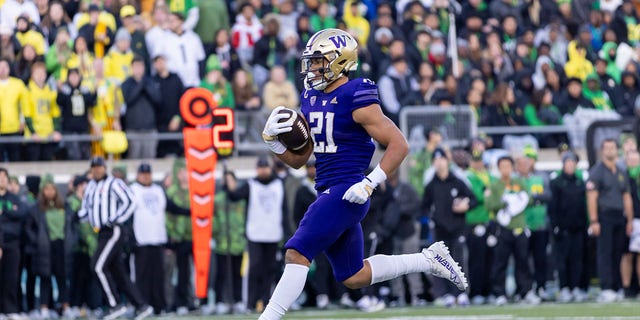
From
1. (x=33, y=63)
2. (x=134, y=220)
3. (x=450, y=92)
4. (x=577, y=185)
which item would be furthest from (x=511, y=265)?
(x=33, y=63)

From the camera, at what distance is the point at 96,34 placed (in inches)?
714

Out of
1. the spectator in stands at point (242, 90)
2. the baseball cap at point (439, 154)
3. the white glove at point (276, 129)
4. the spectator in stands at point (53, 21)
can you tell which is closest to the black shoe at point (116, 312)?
the baseball cap at point (439, 154)

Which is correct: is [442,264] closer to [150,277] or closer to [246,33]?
[150,277]

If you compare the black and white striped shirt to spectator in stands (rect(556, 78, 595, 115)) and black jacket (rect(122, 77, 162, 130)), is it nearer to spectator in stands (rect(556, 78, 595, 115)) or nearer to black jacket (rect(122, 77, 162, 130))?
black jacket (rect(122, 77, 162, 130))

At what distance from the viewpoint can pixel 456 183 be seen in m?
15.8

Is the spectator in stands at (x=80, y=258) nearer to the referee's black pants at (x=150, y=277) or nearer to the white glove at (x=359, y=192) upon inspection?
the referee's black pants at (x=150, y=277)

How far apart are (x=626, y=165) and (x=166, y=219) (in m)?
4.62

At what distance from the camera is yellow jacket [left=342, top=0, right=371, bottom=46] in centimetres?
2003

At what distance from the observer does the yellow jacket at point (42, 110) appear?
17000 millimetres

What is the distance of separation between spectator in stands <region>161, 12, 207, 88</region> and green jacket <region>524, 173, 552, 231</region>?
4119mm

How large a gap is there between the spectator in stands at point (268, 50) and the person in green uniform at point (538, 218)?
3753 mm

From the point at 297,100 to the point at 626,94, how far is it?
13.8 feet

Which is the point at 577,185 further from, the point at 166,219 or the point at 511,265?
the point at 166,219

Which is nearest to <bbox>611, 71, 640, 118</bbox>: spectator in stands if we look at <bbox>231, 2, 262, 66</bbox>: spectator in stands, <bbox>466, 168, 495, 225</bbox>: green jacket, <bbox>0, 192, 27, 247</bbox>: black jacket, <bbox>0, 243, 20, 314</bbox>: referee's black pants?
<bbox>466, 168, 495, 225</bbox>: green jacket
